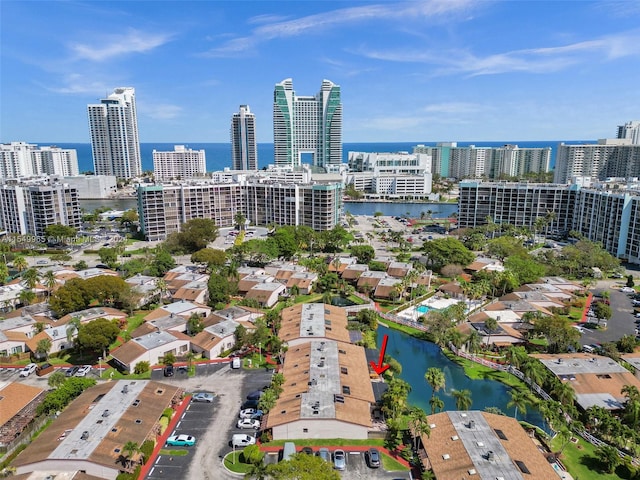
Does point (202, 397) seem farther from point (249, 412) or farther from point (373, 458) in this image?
point (373, 458)

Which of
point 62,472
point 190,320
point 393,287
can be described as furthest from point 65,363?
point 393,287

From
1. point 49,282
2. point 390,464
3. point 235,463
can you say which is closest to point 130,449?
point 235,463

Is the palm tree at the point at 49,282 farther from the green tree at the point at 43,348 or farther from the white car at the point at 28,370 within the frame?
the white car at the point at 28,370

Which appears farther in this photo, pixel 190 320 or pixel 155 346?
pixel 190 320

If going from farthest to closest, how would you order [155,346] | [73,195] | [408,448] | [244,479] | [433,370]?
[73,195]
[155,346]
[433,370]
[408,448]
[244,479]

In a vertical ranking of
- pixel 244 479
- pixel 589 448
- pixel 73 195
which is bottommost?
pixel 589 448

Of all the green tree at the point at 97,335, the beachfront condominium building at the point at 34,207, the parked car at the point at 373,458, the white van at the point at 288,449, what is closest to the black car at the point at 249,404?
the white van at the point at 288,449

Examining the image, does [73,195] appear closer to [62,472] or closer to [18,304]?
[18,304]
